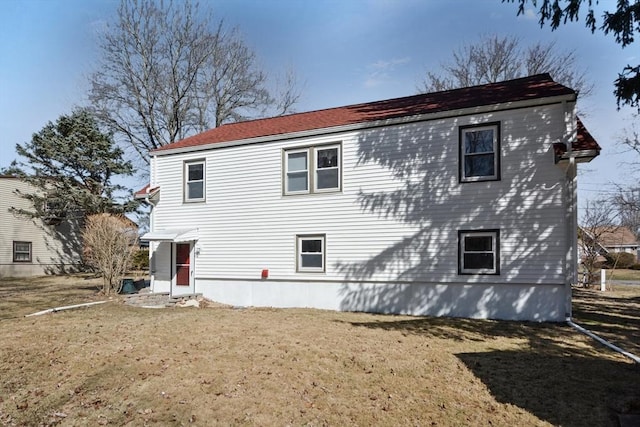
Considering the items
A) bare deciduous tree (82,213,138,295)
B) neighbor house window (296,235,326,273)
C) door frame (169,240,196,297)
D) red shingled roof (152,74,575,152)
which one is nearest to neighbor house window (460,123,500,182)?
red shingled roof (152,74,575,152)

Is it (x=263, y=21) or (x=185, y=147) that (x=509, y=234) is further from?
(x=263, y=21)

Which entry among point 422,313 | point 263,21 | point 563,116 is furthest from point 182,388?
point 263,21

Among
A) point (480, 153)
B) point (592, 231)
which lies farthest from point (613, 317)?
point (592, 231)

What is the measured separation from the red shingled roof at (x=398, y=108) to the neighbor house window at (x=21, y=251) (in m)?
17.0

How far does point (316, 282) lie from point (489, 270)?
4.98 m

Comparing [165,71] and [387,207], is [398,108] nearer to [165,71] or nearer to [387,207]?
[387,207]

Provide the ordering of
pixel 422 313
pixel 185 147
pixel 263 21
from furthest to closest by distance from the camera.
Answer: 1. pixel 263 21
2. pixel 185 147
3. pixel 422 313

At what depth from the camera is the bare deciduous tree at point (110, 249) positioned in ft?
46.5

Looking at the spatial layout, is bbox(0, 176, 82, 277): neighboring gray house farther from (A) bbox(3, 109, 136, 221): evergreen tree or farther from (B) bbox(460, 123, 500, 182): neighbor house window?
(B) bbox(460, 123, 500, 182): neighbor house window

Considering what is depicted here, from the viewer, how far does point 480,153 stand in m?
10.6

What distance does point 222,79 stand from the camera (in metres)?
28.9

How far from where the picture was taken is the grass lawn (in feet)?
14.7

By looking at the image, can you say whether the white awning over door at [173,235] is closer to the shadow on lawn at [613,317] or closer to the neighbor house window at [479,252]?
the neighbor house window at [479,252]

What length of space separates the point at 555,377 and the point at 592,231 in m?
19.5
